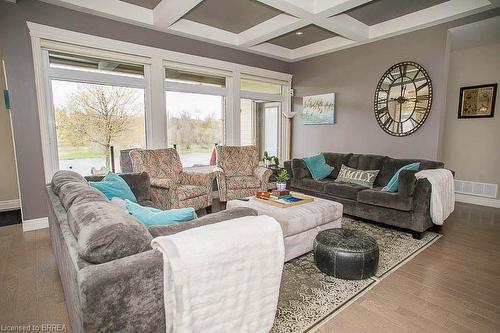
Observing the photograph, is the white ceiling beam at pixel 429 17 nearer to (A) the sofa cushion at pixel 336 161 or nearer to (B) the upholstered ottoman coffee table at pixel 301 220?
(A) the sofa cushion at pixel 336 161

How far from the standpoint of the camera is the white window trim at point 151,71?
3.31 m

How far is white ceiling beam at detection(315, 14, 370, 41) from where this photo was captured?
375 cm

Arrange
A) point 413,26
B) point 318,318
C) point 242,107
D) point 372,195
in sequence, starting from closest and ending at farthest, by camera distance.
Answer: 1. point 318,318
2. point 372,195
3. point 413,26
4. point 242,107

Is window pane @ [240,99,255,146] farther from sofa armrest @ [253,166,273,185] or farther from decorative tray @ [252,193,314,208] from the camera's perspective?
decorative tray @ [252,193,314,208]

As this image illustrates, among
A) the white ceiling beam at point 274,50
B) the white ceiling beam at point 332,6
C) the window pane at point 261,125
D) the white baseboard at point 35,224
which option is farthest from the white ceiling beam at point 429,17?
the white baseboard at point 35,224

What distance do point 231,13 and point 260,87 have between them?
202 cm

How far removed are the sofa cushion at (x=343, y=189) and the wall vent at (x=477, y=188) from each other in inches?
94.6

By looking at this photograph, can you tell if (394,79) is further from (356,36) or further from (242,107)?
(242,107)

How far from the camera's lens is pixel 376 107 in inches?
181

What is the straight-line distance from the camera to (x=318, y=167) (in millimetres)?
4395

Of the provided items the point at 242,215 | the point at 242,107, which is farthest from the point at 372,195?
→ the point at 242,107

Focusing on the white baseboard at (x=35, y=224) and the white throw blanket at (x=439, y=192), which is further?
the white baseboard at (x=35, y=224)

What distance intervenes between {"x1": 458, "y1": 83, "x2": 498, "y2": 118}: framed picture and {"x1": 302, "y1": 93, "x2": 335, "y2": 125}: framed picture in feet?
7.16

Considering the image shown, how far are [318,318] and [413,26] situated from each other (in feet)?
13.9
